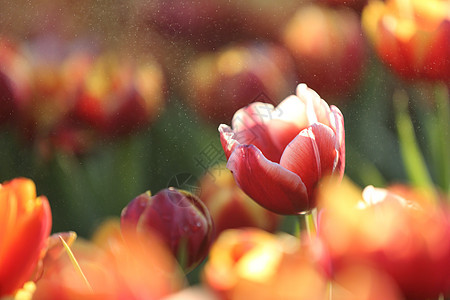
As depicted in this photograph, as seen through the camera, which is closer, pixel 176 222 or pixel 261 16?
pixel 176 222

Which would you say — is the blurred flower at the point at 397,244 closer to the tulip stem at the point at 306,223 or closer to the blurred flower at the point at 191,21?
the tulip stem at the point at 306,223

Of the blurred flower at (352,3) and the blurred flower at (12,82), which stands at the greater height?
the blurred flower at (352,3)

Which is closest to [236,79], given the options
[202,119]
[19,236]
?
[202,119]

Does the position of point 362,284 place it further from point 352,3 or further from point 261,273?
point 352,3

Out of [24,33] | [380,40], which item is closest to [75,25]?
[24,33]

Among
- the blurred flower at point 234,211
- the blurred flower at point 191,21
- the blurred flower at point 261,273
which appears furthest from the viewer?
the blurred flower at point 191,21

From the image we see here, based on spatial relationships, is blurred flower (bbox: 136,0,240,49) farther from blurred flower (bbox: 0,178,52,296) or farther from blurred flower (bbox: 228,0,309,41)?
blurred flower (bbox: 0,178,52,296)

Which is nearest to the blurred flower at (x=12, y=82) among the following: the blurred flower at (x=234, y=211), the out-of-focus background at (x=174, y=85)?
the out-of-focus background at (x=174, y=85)

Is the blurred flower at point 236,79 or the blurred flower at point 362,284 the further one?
the blurred flower at point 236,79

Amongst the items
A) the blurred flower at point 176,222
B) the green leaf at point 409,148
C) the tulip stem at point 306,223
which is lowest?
the green leaf at point 409,148
